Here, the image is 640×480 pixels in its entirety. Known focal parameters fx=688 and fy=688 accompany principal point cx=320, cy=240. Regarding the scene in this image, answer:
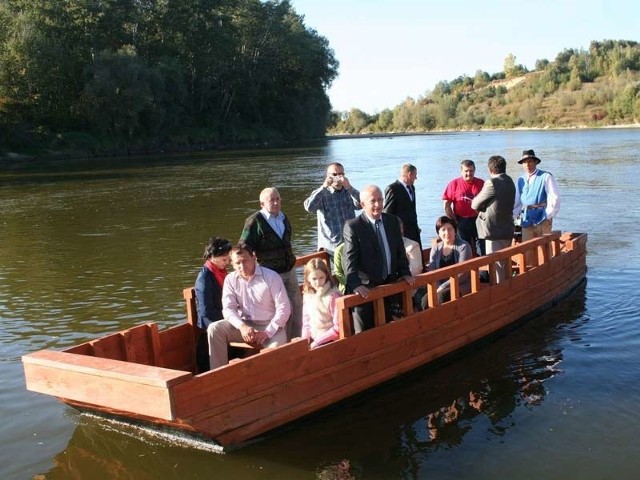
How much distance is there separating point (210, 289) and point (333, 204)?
1878 millimetres

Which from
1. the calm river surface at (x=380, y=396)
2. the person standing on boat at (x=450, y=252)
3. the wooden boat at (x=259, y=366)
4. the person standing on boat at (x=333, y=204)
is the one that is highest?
the person standing on boat at (x=333, y=204)

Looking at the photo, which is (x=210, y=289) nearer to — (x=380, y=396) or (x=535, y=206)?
(x=380, y=396)

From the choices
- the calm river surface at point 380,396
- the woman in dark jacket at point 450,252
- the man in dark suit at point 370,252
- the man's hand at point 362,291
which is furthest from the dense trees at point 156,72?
the man's hand at point 362,291

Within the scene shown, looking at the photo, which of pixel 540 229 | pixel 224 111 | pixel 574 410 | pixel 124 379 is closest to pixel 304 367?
pixel 124 379

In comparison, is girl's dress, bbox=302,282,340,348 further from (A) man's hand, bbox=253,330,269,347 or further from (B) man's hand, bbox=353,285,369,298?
(A) man's hand, bbox=253,330,269,347

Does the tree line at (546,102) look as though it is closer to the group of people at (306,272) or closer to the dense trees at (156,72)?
the dense trees at (156,72)

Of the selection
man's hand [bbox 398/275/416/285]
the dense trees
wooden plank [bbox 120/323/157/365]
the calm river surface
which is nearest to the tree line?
the dense trees

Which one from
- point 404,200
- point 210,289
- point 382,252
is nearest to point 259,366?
point 210,289

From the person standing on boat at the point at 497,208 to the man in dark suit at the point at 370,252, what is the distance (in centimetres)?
227

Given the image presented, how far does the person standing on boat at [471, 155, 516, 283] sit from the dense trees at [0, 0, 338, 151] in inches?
1853

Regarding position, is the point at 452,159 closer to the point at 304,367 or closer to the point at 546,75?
the point at 304,367

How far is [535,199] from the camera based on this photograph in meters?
9.67

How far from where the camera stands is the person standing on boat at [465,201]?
920cm

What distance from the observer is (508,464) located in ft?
17.6
